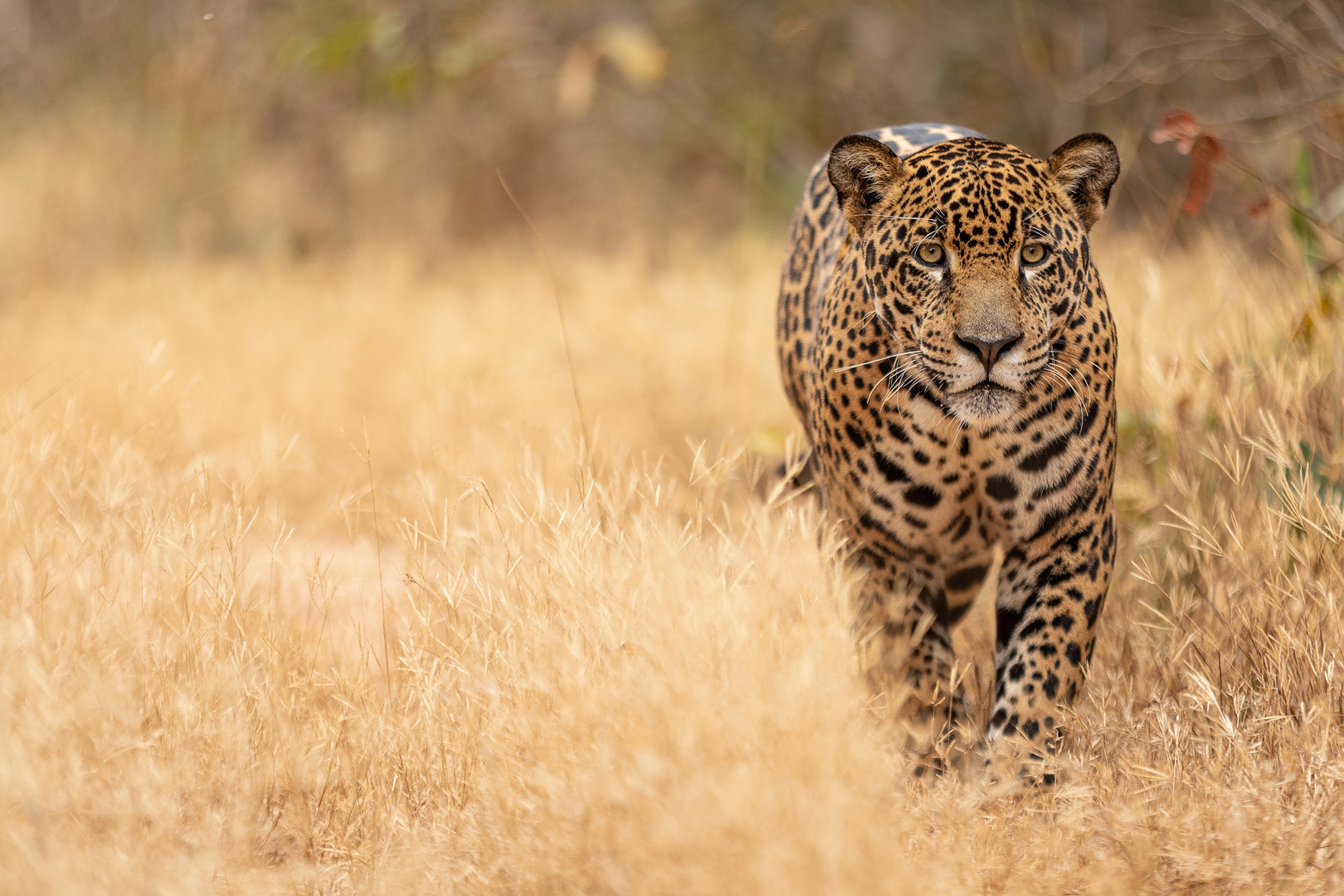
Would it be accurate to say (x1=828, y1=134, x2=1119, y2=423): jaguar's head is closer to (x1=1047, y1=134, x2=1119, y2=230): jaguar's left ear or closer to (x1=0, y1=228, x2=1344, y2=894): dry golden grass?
(x1=1047, y1=134, x2=1119, y2=230): jaguar's left ear

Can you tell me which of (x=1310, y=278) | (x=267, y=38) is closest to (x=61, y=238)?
(x=267, y=38)

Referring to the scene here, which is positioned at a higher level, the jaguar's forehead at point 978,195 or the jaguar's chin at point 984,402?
the jaguar's forehead at point 978,195

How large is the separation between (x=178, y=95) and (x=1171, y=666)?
9239mm

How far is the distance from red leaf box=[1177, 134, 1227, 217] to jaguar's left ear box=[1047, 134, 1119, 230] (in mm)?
670

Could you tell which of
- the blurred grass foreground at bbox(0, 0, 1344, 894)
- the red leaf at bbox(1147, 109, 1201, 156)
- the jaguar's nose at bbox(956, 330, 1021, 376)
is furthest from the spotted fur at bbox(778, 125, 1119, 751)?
the red leaf at bbox(1147, 109, 1201, 156)

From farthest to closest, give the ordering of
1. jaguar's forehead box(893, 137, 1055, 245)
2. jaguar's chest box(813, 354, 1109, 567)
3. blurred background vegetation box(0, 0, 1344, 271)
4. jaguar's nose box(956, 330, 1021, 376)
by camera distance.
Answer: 1. blurred background vegetation box(0, 0, 1344, 271)
2. jaguar's chest box(813, 354, 1109, 567)
3. jaguar's forehead box(893, 137, 1055, 245)
4. jaguar's nose box(956, 330, 1021, 376)

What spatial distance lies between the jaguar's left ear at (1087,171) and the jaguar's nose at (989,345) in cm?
45

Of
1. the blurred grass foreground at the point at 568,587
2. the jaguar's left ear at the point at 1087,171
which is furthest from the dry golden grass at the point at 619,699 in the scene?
the jaguar's left ear at the point at 1087,171

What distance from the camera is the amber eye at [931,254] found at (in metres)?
3.05

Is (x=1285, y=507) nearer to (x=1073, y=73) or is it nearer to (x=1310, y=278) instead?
(x=1310, y=278)

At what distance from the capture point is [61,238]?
8828 millimetres

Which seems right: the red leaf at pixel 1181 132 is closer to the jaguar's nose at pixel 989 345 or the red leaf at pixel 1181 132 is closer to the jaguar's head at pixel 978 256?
the jaguar's head at pixel 978 256

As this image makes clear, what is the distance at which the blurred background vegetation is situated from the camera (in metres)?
9.56

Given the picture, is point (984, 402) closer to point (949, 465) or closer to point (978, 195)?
point (949, 465)
